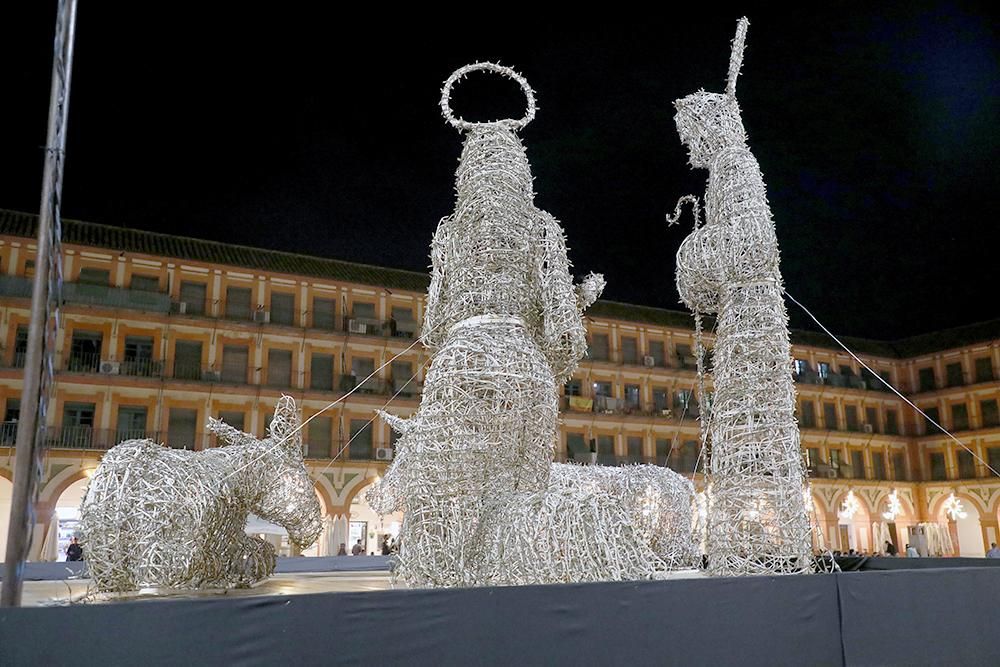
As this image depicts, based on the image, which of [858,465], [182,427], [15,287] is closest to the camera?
[15,287]

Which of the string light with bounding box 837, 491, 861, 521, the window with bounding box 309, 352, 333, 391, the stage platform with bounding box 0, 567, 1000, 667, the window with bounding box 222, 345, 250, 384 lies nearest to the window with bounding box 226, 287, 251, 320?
the window with bounding box 222, 345, 250, 384

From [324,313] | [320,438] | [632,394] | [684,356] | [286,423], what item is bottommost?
[286,423]

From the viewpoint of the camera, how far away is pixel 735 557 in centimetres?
875

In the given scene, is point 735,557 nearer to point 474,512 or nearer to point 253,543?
point 474,512

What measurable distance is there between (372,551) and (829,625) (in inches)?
1025

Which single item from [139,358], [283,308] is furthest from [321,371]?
[139,358]

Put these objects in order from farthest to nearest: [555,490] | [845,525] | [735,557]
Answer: [845,525] < [735,557] < [555,490]

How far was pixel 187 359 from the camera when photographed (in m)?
30.1

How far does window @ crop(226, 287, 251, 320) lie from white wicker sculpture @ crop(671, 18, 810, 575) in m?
24.4

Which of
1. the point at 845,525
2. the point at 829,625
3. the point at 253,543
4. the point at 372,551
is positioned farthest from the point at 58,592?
the point at 845,525

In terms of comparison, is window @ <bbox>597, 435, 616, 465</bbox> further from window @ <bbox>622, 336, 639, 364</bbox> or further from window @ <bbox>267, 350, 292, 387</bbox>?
window @ <bbox>267, 350, 292, 387</bbox>

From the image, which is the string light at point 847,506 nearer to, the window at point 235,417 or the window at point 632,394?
the window at point 632,394

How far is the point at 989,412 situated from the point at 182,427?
3755 cm

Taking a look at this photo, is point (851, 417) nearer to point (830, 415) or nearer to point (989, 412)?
point (830, 415)
